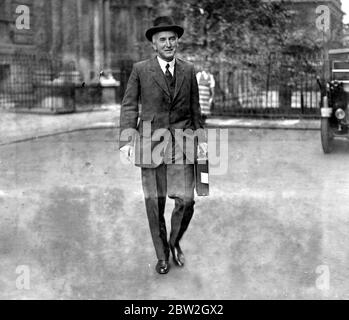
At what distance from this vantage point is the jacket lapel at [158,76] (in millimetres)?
4629

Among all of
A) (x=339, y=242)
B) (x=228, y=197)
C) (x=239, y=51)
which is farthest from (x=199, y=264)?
(x=239, y=51)

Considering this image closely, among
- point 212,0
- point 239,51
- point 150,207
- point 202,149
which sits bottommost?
point 150,207

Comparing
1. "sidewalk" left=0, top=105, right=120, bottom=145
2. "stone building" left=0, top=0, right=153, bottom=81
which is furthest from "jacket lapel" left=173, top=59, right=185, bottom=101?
"stone building" left=0, top=0, right=153, bottom=81

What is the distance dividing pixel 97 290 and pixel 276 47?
1602 centimetres

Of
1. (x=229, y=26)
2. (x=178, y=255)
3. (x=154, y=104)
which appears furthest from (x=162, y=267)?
(x=229, y=26)

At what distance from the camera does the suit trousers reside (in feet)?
15.5

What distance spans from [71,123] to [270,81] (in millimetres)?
6732

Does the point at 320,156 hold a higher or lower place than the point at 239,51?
lower

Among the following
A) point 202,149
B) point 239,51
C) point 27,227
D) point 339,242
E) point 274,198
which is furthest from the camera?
point 239,51

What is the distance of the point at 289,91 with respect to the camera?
1948cm

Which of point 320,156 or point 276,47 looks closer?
point 320,156

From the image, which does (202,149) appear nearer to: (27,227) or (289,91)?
(27,227)

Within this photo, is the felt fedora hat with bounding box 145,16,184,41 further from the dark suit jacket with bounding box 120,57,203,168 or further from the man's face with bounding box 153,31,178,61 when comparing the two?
the dark suit jacket with bounding box 120,57,203,168
